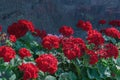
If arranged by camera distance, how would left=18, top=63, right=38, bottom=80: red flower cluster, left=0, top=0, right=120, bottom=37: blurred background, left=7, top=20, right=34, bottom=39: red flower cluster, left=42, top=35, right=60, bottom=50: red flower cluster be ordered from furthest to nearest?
left=0, top=0, right=120, bottom=37: blurred background → left=7, top=20, right=34, bottom=39: red flower cluster → left=42, top=35, right=60, bottom=50: red flower cluster → left=18, top=63, right=38, bottom=80: red flower cluster

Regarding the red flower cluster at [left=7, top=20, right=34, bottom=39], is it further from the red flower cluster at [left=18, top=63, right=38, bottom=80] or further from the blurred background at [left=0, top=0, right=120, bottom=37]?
the blurred background at [left=0, top=0, right=120, bottom=37]

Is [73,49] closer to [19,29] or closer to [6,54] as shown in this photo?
[6,54]

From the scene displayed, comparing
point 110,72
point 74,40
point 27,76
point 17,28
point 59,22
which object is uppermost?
point 59,22

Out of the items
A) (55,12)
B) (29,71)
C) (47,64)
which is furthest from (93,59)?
(55,12)

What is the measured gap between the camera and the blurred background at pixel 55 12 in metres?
6.14

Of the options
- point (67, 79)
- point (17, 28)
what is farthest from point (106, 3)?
point (67, 79)

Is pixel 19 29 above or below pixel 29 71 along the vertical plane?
above

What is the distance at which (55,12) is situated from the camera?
630cm

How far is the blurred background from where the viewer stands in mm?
6137

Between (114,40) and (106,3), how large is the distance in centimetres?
192

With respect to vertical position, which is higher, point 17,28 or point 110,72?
point 17,28

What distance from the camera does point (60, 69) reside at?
12.0 ft

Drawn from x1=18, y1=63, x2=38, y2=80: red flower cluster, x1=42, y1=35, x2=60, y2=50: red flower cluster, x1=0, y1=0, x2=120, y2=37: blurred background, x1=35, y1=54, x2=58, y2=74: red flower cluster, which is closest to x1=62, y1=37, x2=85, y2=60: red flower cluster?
x1=42, y1=35, x2=60, y2=50: red flower cluster

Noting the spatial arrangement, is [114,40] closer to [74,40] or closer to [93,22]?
[74,40]
